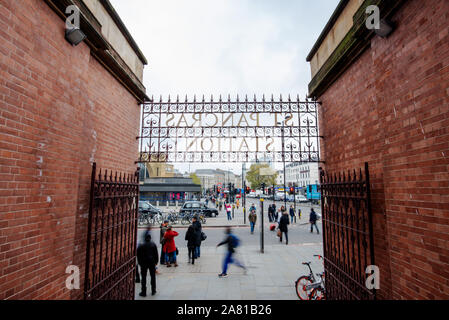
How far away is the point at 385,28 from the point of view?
280 centimetres

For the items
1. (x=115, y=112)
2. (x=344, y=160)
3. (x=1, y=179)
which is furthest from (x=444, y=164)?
(x=115, y=112)

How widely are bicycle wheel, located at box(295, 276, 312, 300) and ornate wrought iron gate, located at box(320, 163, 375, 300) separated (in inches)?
44.1

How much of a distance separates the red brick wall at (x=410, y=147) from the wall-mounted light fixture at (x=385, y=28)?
3.1 inches

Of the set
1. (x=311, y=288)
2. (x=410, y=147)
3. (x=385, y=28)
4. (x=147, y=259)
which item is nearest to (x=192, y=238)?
(x=147, y=259)

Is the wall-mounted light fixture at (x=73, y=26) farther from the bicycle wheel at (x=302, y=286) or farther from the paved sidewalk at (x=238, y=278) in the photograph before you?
the bicycle wheel at (x=302, y=286)

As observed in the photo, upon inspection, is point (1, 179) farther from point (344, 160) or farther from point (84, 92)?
point (344, 160)

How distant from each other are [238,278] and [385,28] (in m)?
6.55

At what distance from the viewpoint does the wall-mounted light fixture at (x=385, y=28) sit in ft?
9.09

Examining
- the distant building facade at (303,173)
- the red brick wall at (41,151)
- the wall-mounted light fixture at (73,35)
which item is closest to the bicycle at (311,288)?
the red brick wall at (41,151)

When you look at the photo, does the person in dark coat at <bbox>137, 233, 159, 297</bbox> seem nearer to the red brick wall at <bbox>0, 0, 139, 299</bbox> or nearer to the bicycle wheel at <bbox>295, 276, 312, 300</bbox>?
the red brick wall at <bbox>0, 0, 139, 299</bbox>

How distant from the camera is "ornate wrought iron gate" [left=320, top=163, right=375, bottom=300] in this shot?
308 cm

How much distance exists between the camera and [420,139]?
7.67 feet

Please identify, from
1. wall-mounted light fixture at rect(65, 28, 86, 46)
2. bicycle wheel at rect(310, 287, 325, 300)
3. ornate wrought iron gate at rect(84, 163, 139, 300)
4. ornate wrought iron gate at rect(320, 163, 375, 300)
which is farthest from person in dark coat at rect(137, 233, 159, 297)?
wall-mounted light fixture at rect(65, 28, 86, 46)

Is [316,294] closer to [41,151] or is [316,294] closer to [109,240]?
[109,240]
